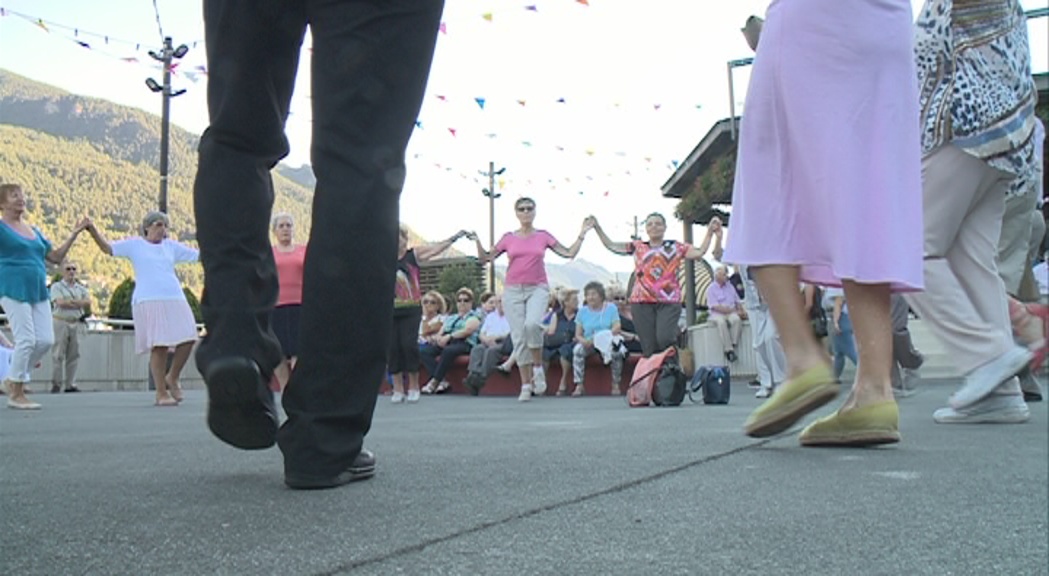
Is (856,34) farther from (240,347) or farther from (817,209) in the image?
(240,347)

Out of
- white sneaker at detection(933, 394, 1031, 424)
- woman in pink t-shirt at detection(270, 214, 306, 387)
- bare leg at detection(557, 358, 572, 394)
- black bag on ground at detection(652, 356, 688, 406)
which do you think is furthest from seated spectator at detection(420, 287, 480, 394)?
white sneaker at detection(933, 394, 1031, 424)

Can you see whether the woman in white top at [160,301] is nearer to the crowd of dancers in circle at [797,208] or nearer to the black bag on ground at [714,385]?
the black bag on ground at [714,385]

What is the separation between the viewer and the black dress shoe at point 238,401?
162 cm

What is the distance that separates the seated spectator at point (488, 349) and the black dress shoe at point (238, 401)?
949 centimetres

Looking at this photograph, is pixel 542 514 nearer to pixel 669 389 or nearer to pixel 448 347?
pixel 669 389

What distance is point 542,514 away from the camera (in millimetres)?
1377

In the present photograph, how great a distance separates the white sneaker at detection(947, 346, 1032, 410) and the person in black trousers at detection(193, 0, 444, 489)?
8.30 feet

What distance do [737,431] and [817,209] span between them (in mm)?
940

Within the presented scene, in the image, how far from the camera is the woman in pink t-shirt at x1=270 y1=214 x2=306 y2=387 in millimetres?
7586

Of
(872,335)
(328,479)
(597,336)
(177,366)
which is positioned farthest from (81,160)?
(597,336)

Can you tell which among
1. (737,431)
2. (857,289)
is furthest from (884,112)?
(737,431)

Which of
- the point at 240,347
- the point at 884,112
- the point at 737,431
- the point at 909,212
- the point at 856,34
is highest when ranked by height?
the point at 856,34

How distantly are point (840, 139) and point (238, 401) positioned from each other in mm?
1479

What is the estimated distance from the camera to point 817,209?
2371 mm
